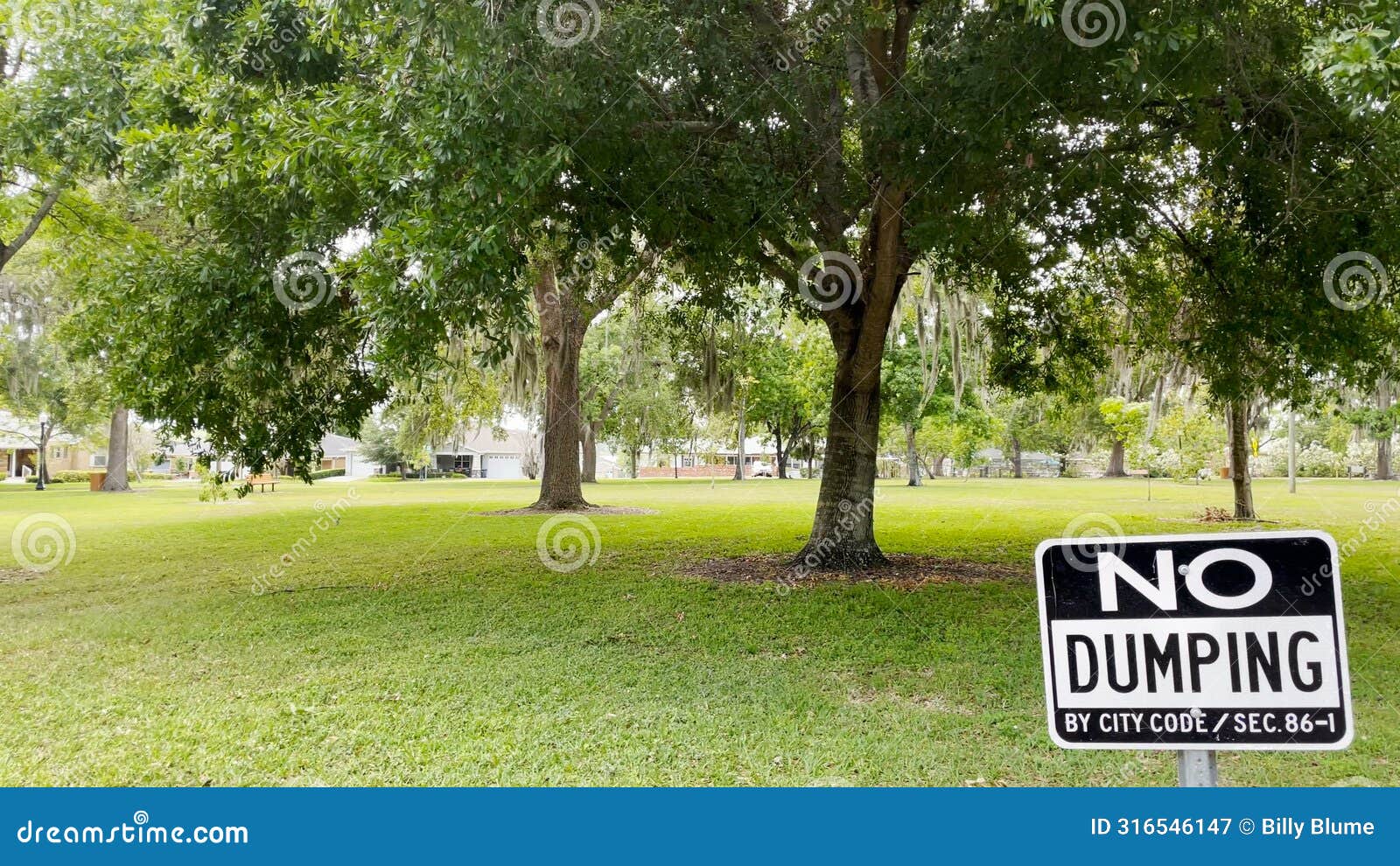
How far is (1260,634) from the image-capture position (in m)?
1.44

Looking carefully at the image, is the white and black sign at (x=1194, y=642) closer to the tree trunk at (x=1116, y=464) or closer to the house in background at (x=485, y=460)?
the tree trunk at (x=1116, y=464)

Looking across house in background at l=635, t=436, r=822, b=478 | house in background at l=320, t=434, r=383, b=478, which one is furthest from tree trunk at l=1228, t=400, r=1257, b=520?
house in background at l=320, t=434, r=383, b=478

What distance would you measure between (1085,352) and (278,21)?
1041cm

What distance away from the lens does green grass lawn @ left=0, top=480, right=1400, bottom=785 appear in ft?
13.6

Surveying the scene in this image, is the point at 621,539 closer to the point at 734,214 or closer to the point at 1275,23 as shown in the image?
the point at 734,214

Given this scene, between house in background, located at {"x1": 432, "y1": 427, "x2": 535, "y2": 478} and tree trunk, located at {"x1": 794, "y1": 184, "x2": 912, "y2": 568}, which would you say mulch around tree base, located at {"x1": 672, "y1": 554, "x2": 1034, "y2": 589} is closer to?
tree trunk, located at {"x1": 794, "y1": 184, "x2": 912, "y2": 568}

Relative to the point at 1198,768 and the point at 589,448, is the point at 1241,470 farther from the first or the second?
the point at 589,448

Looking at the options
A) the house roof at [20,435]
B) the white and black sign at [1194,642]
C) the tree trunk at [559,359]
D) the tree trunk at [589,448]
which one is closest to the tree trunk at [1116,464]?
the tree trunk at [589,448]

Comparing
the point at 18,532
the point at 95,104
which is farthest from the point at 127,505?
the point at 95,104

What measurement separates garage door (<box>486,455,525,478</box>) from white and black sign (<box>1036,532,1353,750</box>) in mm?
70896

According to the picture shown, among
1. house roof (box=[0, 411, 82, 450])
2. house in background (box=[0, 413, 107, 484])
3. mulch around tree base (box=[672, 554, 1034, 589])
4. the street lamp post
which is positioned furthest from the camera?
house in background (box=[0, 413, 107, 484])

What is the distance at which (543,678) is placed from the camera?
Result: 579 centimetres

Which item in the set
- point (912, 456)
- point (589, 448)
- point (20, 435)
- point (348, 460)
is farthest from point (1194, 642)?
point (348, 460)

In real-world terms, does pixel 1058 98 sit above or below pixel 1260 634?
above
